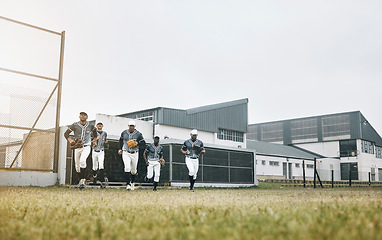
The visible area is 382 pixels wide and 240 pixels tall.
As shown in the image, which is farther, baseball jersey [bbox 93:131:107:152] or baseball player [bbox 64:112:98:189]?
baseball jersey [bbox 93:131:107:152]

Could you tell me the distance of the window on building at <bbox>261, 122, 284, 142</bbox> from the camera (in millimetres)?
74562

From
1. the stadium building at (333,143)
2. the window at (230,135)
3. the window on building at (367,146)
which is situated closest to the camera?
the window at (230,135)

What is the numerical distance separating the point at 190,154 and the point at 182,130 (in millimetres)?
28430

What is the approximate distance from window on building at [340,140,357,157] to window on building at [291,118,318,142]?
488 cm

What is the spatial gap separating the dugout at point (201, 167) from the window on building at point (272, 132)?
153ft

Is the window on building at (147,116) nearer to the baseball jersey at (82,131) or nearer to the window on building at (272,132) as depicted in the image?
the baseball jersey at (82,131)

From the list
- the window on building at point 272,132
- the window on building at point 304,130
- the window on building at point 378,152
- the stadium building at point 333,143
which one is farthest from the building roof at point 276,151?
the window on building at point 378,152

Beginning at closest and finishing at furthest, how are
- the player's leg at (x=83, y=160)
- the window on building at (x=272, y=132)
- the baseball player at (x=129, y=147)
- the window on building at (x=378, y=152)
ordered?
the player's leg at (x=83, y=160), the baseball player at (x=129, y=147), the window on building at (x=378, y=152), the window on building at (x=272, y=132)

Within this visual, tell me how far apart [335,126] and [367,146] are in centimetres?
631

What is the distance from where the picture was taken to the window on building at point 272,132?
74.6 metres

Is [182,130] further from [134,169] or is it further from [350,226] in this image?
[350,226]

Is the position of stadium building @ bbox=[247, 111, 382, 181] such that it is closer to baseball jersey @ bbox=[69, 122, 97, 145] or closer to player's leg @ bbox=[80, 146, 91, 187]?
baseball jersey @ bbox=[69, 122, 97, 145]

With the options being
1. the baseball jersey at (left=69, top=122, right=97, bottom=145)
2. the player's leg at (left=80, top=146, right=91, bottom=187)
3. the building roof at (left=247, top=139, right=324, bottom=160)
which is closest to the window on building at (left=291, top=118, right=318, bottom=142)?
the building roof at (left=247, top=139, right=324, bottom=160)

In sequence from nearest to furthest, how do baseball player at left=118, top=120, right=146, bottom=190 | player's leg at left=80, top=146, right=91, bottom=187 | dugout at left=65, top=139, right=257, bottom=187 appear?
player's leg at left=80, top=146, right=91, bottom=187
baseball player at left=118, top=120, right=146, bottom=190
dugout at left=65, top=139, right=257, bottom=187
